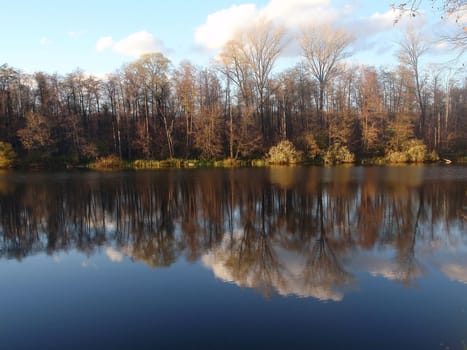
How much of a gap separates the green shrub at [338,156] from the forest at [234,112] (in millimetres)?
112

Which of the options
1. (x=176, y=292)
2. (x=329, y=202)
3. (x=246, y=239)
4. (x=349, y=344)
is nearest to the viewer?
(x=349, y=344)

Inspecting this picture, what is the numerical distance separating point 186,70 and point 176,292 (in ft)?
123

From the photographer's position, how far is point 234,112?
4425 centimetres

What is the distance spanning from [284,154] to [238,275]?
30365 mm

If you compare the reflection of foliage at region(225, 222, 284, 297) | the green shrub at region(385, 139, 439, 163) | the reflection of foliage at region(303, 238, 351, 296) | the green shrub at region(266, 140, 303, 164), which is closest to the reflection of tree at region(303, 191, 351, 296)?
the reflection of foliage at region(303, 238, 351, 296)

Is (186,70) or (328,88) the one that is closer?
(186,70)

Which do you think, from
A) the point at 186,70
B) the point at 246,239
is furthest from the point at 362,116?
the point at 246,239

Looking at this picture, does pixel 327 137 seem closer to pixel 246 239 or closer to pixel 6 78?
pixel 246 239

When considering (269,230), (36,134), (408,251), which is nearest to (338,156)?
(269,230)

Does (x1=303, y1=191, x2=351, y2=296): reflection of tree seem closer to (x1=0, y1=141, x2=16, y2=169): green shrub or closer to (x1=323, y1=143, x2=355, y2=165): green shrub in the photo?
(x1=323, y1=143, x2=355, y2=165): green shrub

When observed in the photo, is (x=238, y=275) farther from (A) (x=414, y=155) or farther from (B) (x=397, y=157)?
(A) (x=414, y=155)

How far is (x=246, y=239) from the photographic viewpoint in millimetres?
9133

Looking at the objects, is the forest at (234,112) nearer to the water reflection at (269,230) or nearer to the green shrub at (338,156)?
the green shrub at (338,156)

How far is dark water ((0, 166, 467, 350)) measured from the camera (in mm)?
4668
